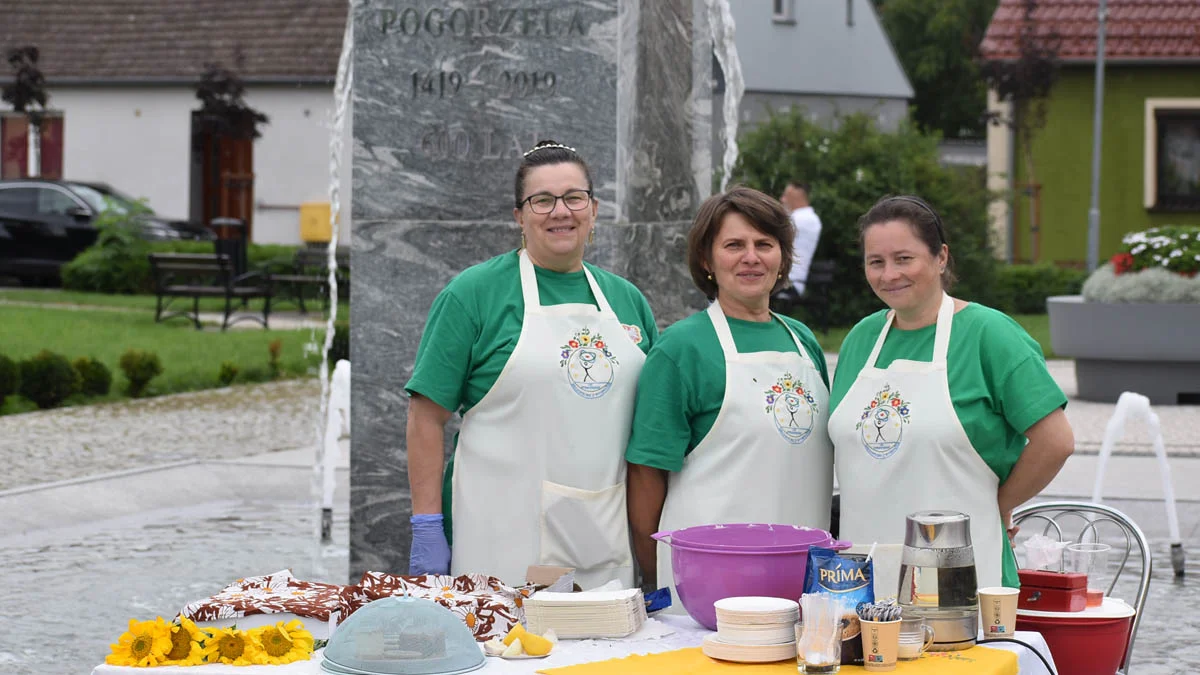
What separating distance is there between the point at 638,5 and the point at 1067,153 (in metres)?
24.3

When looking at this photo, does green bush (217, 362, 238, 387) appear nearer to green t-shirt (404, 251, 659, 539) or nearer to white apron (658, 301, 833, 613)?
green t-shirt (404, 251, 659, 539)

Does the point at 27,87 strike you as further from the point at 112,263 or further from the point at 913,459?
the point at 913,459

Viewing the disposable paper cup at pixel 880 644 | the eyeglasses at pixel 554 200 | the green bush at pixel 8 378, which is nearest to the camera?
the disposable paper cup at pixel 880 644

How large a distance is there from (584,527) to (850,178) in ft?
57.5

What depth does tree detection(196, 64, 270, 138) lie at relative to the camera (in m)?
29.9

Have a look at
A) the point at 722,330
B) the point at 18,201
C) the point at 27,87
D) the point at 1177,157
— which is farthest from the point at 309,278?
the point at 722,330

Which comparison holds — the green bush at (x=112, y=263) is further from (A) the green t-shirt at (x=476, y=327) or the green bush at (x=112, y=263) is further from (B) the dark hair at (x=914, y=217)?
(B) the dark hair at (x=914, y=217)

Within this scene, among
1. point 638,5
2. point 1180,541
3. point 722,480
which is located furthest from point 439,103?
point 1180,541

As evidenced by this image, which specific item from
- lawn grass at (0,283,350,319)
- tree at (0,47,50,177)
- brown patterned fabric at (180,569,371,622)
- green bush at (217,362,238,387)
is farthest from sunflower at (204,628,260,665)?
tree at (0,47,50,177)

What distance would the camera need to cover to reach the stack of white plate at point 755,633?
12.2 ft

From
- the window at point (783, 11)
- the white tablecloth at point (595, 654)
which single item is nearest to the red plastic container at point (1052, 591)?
the white tablecloth at point (595, 654)

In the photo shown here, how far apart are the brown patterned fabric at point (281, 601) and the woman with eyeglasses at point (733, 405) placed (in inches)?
32.7

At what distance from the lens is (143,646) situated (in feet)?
12.4

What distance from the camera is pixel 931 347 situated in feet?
14.3
